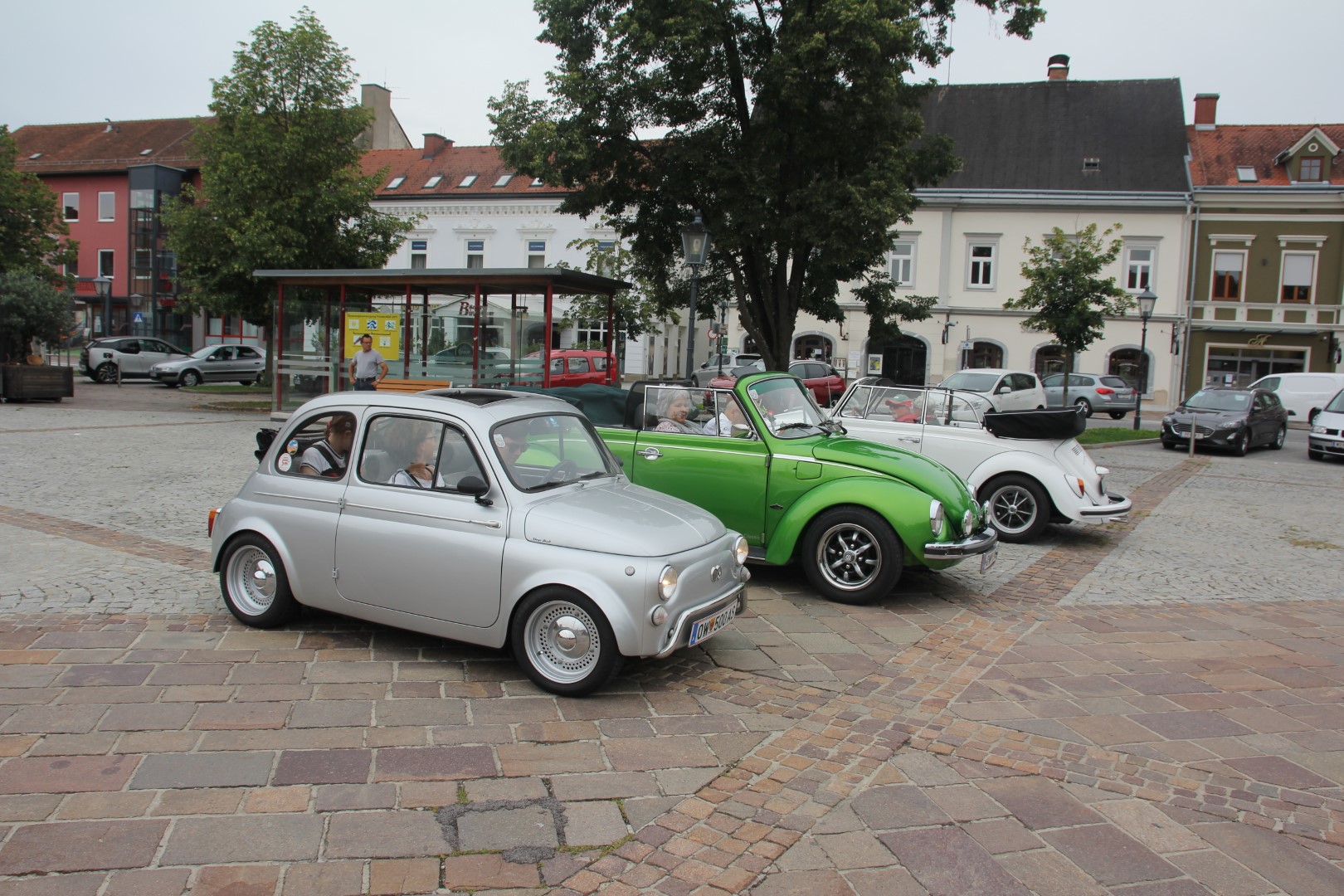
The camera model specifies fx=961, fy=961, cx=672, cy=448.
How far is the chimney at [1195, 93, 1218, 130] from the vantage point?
4565cm

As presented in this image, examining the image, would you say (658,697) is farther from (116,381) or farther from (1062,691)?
(116,381)

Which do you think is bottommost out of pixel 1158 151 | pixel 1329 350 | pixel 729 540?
pixel 729 540

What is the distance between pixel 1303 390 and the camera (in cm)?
3362

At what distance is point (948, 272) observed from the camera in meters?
42.8

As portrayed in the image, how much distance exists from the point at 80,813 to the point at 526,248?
47.9 m

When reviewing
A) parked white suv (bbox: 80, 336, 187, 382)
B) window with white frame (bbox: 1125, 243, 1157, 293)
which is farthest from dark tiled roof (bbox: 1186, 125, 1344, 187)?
parked white suv (bbox: 80, 336, 187, 382)

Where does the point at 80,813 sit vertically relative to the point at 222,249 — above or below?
below

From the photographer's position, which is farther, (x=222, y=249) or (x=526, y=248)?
(x=526, y=248)

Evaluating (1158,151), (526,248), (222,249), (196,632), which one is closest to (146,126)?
(526,248)

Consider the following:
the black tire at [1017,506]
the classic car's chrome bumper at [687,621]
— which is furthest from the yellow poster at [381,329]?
the classic car's chrome bumper at [687,621]

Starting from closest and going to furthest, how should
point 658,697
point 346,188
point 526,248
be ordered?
1. point 658,697
2. point 346,188
3. point 526,248

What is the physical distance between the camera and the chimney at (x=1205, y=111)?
4565cm

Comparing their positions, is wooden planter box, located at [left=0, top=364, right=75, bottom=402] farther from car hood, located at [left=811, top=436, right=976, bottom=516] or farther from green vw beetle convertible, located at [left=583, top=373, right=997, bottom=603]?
car hood, located at [left=811, top=436, right=976, bottom=516]

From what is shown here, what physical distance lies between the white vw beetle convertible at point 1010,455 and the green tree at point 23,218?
34568mm
